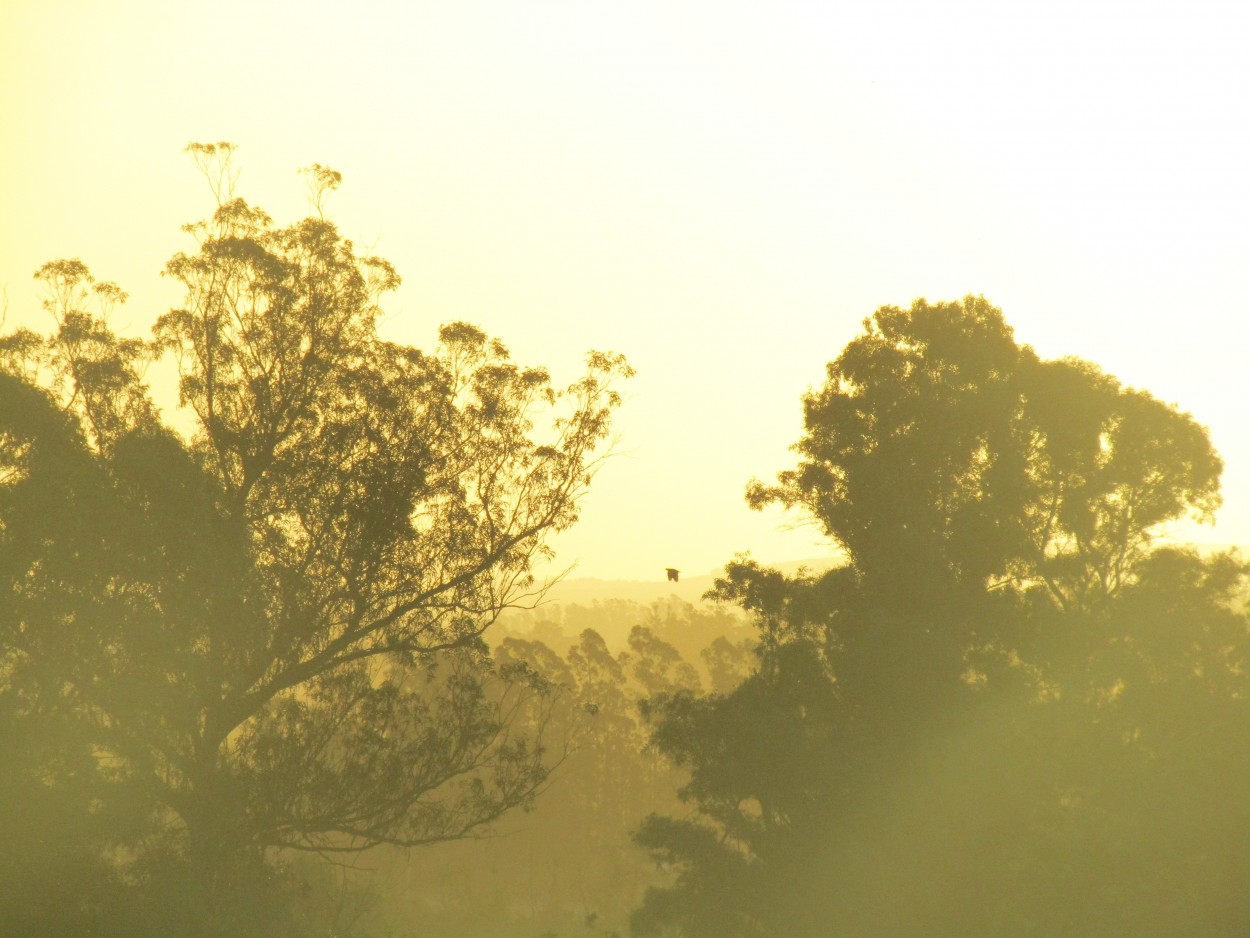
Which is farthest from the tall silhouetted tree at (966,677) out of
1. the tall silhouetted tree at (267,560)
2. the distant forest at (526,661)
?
the tall silhouetted tree at (267,560)

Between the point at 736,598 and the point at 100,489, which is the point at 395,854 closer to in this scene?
the point at 736,598

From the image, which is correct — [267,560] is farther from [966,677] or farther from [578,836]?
[578,836]

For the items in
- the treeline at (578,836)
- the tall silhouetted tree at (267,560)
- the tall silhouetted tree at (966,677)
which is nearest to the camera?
the tall silhouetted tree at (267,560)

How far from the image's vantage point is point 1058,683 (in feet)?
106

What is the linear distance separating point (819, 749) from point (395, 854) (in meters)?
36.9

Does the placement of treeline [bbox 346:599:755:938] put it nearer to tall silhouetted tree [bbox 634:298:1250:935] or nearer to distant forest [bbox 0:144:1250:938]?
distant forest [bbox 0:144:1250:938]

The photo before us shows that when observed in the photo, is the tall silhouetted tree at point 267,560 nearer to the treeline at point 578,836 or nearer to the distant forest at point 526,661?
the distant forest at point 526,661

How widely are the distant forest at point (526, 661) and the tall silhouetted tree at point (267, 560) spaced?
6 cm

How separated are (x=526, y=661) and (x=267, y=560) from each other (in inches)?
388

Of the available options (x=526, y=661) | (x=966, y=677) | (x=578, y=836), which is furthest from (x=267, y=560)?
(x=578, y=836)

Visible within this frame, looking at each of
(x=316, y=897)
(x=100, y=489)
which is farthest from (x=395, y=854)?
(x=100, y=489)

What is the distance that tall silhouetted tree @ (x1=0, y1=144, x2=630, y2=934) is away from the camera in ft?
68.1

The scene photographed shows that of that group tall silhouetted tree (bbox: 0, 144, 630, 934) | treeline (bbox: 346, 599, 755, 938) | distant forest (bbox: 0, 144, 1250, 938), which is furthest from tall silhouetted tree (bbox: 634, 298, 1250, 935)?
treeline (bbox: 346, 599, 755, 938)

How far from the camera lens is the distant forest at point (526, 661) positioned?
21.0m
